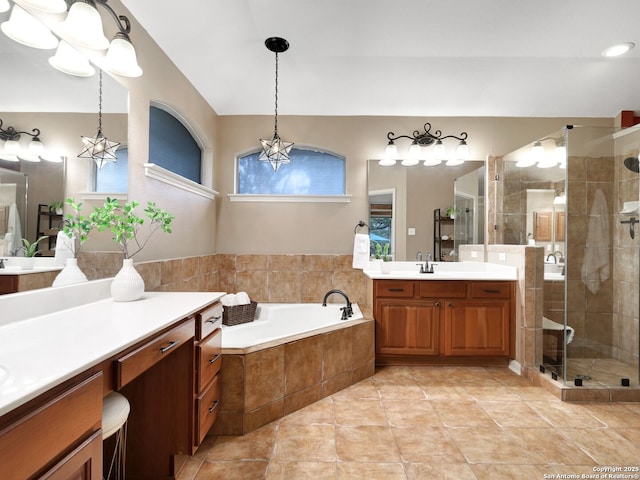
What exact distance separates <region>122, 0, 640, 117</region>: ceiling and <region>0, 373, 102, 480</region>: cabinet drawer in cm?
224

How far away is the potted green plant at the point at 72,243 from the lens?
1.60 m

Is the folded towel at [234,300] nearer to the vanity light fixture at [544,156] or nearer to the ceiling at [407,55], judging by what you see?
the ceiling at [407,55]

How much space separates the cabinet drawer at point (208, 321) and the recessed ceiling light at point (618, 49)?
3.64 meters

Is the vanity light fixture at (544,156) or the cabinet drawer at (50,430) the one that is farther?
the vanity light fixture at (544,156)

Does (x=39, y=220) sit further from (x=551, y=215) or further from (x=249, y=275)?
(x=551, y=215)

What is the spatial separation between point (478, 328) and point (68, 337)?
9.93 ft

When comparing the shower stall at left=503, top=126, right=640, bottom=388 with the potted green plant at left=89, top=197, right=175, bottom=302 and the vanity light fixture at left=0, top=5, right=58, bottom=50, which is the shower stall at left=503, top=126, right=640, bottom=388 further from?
the vanity light fixture at left=0, top=5, right=58, bottom=50

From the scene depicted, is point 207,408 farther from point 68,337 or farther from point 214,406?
point 68,337

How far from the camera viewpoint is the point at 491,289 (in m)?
3.11

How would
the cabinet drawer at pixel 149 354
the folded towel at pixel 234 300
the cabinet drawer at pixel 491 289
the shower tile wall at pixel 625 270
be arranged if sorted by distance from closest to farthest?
the cabinet drawer at pixel 149 354
the shower tile wall at pixel 625 270
the cabinet drawer at pixel 491 289
the folded towel at pixel 234 300

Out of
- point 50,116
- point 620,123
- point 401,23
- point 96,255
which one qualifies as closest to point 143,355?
point 96,255

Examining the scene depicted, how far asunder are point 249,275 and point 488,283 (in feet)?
7.69

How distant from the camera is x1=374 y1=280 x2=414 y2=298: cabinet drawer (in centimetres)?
311

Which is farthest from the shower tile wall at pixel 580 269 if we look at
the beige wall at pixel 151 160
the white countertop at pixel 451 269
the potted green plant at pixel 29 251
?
the potted green plant at pixel 29 251
